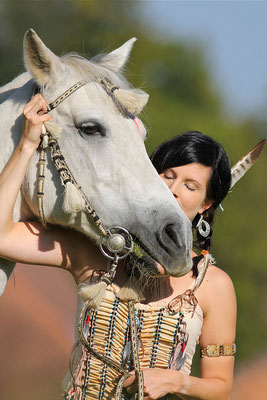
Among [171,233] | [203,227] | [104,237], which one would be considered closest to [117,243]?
[104,237]

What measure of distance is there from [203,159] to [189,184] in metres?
0.16

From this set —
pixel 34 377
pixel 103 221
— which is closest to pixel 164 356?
pixel 103 221

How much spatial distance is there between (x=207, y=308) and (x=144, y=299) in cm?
30

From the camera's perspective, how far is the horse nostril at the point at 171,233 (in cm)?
244

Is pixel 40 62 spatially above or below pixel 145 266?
above

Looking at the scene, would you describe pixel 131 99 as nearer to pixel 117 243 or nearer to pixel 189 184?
pixel 189 184

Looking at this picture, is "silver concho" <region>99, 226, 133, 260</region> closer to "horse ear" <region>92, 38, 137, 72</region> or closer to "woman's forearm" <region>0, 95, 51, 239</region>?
"woman's forearm" <region>0, 95, 51, 239</region>

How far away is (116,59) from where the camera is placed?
2.96 m

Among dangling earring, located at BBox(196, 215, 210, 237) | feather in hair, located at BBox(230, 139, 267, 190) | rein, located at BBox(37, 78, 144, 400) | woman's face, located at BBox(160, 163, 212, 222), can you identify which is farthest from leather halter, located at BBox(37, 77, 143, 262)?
feather in hair, located at BBox(230, 139, 267, 190)

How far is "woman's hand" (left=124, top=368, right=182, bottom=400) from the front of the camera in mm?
2389

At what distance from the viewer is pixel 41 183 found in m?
2.57

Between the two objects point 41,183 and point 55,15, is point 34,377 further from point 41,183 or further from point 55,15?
point 55,15

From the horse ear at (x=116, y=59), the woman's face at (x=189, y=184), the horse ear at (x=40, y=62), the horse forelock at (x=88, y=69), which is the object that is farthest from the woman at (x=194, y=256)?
the horse ear at (x=116, y=59)

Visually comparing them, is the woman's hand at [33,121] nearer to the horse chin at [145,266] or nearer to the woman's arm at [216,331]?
the horse chin at [145,266]
